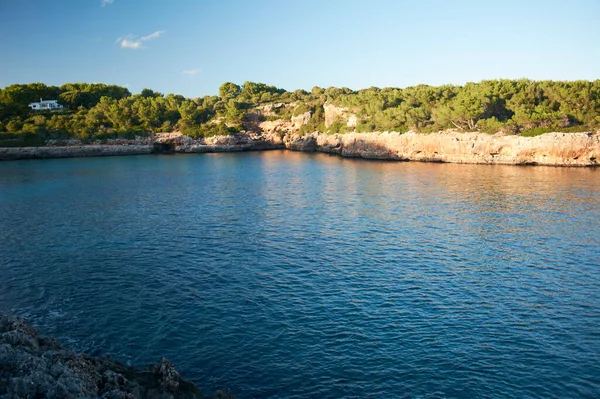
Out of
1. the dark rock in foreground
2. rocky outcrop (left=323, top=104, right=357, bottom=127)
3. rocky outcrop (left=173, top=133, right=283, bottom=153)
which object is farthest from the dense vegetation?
the dark rock in foreground

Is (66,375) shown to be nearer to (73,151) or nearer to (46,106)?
(73,151)

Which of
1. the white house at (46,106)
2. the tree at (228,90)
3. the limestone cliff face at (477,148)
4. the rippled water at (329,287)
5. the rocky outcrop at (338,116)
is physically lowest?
the rippled water at (329,287)

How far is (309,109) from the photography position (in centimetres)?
14512

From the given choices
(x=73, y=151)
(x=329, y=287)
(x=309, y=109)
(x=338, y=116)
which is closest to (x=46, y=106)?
(x=73, y=151)

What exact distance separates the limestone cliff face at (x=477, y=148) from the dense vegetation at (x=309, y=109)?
10.9ft

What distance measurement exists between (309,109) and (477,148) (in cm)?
6957

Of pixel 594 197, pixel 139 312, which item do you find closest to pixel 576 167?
pixel 594 197

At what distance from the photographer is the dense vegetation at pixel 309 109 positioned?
8869cm

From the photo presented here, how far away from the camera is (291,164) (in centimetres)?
9619

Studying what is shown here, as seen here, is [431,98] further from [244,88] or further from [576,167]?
[244,88]

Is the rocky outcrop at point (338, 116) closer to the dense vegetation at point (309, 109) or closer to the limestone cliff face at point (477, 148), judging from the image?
the dense vegetation at point (309, 109)

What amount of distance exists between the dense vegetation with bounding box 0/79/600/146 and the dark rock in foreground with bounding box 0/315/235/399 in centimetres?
8443

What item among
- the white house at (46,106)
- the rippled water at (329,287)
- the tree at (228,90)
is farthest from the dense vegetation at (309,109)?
the rippled water at (329,287)

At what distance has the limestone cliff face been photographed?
77312 millimetres
